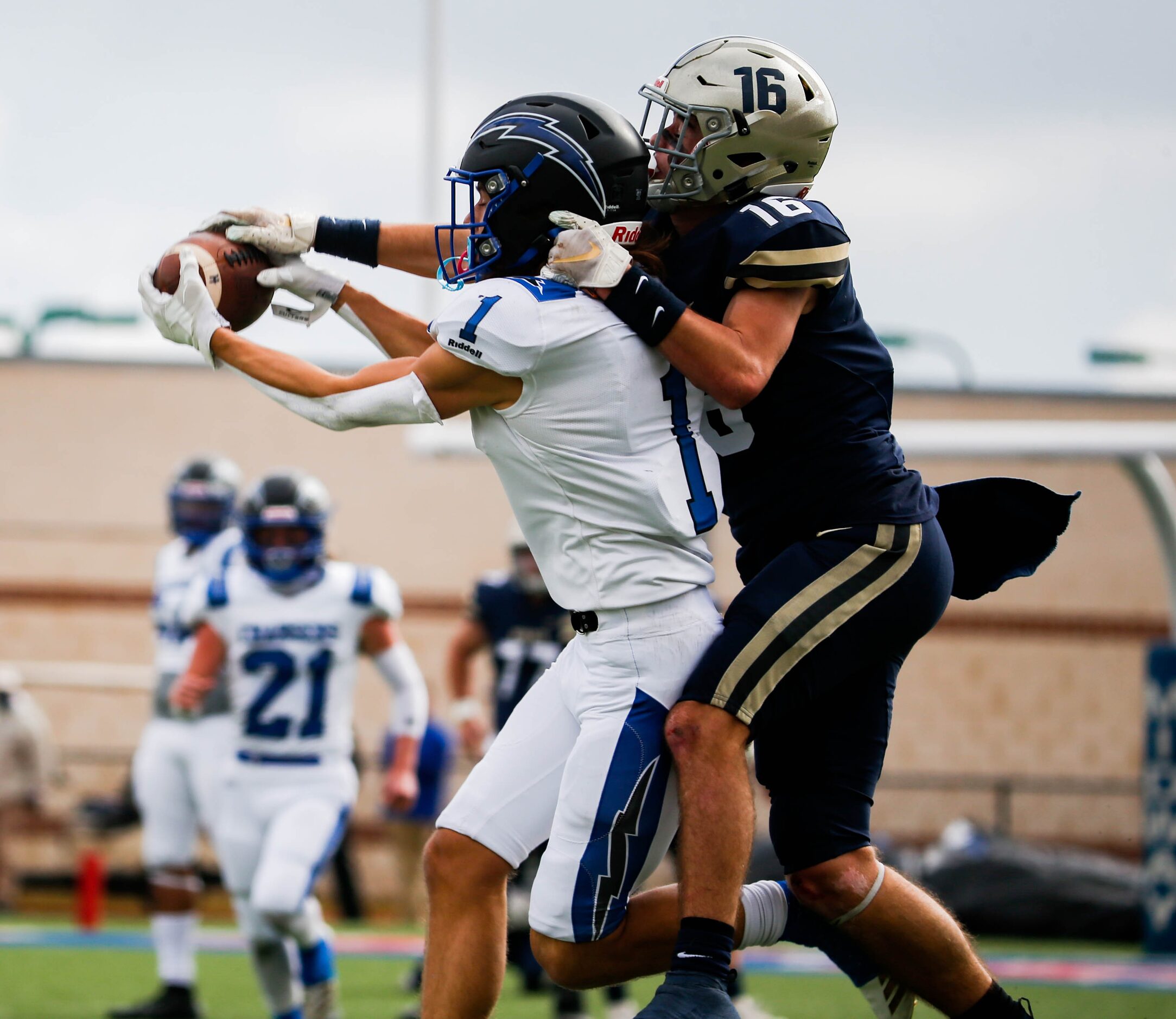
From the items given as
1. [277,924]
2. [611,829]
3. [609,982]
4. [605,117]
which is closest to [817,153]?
[605,117]

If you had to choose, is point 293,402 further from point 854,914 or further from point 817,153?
point 854,914

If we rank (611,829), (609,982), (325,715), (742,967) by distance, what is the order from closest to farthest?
1. (611,829)
2. (609,982)
3. (325,715)
4. (742,967)

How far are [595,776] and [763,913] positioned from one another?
2.11 ft

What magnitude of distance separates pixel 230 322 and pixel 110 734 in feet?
40.0

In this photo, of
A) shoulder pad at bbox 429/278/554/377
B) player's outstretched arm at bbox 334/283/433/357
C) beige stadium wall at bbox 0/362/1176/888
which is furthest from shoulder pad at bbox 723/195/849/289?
beige stadium wall at bbox 0/362/1176/888

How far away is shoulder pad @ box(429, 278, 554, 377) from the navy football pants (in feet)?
2.22

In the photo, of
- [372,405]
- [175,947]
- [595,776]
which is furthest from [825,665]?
[175,947]

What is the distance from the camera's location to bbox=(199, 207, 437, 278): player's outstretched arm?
3902mm

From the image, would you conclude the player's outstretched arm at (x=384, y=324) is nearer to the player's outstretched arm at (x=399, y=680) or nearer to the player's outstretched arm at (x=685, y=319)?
the player's outstretched arm at (x=685, y=319)

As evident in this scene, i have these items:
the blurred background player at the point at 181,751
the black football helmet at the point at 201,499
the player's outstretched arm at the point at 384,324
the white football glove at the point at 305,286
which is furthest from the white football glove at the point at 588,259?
the black football helmet at the point at 201,499

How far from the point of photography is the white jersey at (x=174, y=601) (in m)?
8.25

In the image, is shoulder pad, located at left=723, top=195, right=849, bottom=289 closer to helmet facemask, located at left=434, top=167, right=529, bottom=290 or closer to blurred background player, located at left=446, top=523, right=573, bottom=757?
helmet facemask, located at left=434, top=167, right=529, bottom=290

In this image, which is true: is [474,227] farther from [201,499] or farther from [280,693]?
[201,499]

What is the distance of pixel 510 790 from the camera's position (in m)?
3.58
